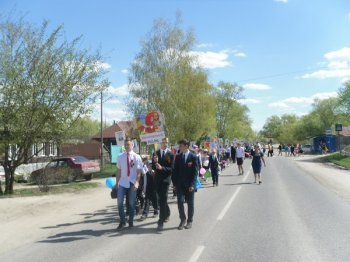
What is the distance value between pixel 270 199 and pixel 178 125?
20.3 metres

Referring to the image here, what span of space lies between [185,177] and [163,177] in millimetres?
567

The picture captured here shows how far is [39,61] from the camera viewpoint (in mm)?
16219

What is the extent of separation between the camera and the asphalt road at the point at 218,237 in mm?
6664

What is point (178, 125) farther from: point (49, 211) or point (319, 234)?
point (319, 234)

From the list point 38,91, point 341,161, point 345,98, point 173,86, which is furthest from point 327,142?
point 38,91

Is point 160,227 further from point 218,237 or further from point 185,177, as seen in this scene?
point 218,237

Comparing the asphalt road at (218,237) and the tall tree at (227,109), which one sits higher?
the tall tree at (227,109)

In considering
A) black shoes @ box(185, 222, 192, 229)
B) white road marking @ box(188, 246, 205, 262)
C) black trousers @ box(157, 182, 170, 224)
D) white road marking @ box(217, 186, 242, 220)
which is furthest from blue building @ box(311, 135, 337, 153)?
white road marking @ box(188, 246, 205, 262)

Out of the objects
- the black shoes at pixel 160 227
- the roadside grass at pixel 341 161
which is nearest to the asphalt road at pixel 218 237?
the black shoes at pixel 160 227

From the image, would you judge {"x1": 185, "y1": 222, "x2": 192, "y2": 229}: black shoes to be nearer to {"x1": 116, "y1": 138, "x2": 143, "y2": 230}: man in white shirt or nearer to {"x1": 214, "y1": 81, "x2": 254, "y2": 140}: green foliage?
{"x1": 116, "y1": 138, "x2": 143, "y2": 230}: man in white shirt

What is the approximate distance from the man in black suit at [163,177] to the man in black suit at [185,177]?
0.99 ft

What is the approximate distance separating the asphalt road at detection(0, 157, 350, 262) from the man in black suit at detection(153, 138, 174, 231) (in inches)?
10.1

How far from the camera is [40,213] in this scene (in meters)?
11.9

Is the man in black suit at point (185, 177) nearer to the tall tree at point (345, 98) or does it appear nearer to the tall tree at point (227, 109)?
the tall tree at point (345, 98)
